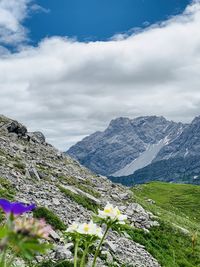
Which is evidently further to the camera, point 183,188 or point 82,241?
point 183,188

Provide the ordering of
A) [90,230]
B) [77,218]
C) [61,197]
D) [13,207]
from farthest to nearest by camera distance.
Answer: [61,197] < [77,218] < [90,230] < [13,207]

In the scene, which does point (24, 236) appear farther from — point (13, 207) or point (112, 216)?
point (112, 216)

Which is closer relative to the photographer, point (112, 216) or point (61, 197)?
point (112, 216)

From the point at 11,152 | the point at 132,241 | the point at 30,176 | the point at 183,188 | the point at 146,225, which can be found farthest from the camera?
the point at 183,188

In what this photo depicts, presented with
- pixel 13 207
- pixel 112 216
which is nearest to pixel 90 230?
pixel 112 216

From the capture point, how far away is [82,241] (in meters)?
4.65

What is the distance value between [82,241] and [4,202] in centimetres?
241

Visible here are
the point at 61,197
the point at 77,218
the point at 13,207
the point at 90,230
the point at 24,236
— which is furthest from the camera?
the point at 61,197

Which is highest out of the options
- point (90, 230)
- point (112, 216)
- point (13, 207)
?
point (13, 207)

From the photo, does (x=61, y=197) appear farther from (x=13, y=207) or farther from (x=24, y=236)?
(x=24, y=236)

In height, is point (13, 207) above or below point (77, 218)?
above

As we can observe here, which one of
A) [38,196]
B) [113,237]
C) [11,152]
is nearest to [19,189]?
[38,196]

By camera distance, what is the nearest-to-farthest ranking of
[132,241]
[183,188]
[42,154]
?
[132,241], [42,154], [183,188]

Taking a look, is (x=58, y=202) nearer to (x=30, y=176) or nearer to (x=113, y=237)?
(x=113, y=237)
